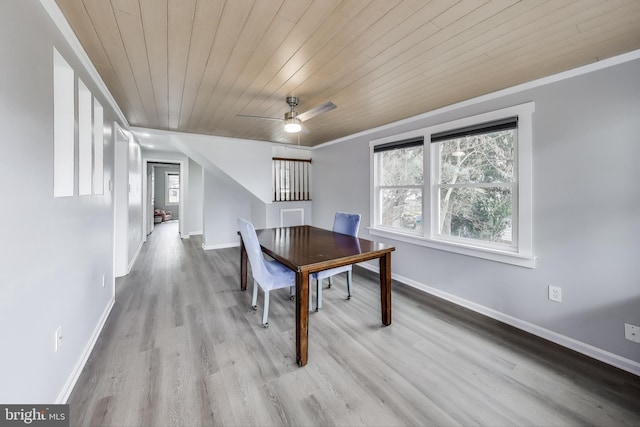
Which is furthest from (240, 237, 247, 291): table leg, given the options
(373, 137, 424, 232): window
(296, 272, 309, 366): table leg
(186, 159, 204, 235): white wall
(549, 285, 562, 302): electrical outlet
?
(186, 159, 204, 235): white wall

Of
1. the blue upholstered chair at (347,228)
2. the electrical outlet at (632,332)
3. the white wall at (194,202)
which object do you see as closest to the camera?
the electrical outlet at (632,332)

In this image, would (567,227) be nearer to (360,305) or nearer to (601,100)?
(601,100)

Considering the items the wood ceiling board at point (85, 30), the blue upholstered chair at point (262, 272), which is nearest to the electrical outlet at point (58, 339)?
the blue upholstered chair at point (262, 272)

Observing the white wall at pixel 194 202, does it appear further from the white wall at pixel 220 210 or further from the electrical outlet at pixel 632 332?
the electrical outlet at pixel 632 332

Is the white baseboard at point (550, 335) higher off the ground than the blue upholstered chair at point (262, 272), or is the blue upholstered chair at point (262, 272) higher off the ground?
the blue upholstered chair at point (262, 272)

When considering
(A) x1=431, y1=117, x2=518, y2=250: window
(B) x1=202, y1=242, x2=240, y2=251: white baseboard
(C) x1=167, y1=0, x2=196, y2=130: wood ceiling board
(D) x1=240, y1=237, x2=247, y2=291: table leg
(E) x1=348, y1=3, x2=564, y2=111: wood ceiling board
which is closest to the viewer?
(C) x1=167, y1=0, x2=196, y2=130: wood ceiling board

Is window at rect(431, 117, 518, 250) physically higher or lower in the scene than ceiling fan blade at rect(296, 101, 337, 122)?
lower

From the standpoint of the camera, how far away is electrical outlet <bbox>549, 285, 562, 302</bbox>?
2.13 meters

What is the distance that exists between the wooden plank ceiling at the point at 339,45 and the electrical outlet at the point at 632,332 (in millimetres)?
1926

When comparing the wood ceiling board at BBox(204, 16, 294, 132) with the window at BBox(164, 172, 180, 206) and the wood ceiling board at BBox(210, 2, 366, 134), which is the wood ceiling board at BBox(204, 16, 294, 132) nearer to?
the wood ceiling board at BBox(210, 2, 366, 134)

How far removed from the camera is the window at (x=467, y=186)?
233 centimetres

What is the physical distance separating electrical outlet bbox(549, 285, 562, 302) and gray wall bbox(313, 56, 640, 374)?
40mm

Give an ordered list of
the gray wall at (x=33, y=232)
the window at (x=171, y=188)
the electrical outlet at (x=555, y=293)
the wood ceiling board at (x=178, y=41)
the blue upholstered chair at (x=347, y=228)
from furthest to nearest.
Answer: the window at (x=171, y=188) < the blue upholstered chair at (x=347, y=228) < the electrical outlet at (x=555, y=293) < the wood ceiling board at (x=178, y=41) < the gray wall at (x=33, y=232)

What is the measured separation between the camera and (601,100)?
1.90m
